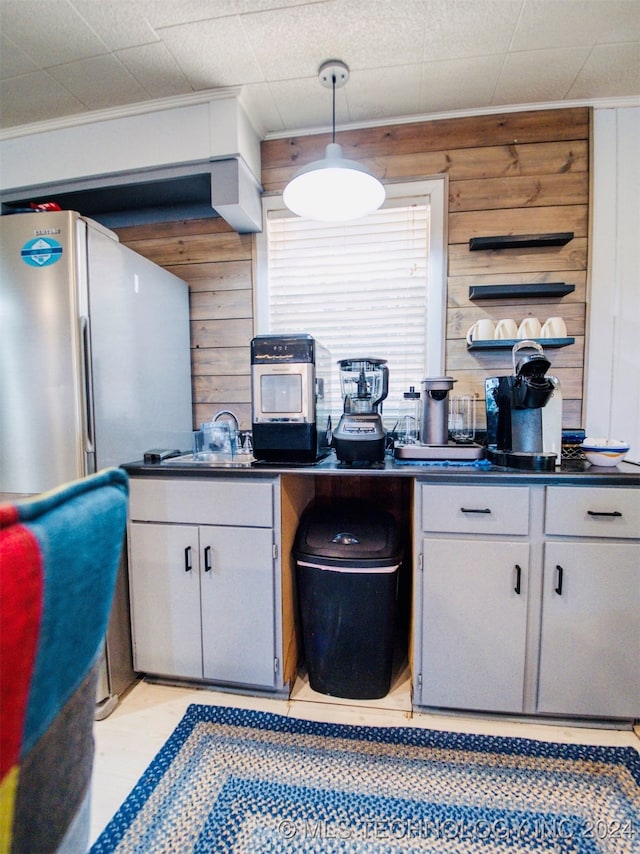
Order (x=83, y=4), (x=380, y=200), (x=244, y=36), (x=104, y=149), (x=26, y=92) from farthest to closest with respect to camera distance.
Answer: (x=104, y=149) → (x=26, y=92) → (x=380, y=200) → (x=244, y=36) → (x=83, y=4)

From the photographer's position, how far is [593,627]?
136cm

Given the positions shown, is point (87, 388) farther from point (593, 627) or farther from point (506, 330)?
point (593, 627)

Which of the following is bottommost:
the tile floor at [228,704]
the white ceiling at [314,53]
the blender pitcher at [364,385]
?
the tile floor at [228,704]

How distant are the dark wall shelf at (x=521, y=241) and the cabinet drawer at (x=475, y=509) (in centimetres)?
124

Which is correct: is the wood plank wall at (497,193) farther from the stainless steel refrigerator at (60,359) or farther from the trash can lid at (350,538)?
the stainless steel refrigerator at (60,359)

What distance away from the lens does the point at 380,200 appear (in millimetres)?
1595

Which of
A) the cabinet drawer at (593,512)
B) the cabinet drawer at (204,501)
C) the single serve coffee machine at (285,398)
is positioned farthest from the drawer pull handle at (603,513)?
the cabinet drawer at (204,501)

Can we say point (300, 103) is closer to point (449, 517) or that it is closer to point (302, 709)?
point (449, 517)

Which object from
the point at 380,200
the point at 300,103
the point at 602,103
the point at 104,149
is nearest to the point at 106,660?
the point at 380,200

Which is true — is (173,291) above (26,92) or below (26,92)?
below

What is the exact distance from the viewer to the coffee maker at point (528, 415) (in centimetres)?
145

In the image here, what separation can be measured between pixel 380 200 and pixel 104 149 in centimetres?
141

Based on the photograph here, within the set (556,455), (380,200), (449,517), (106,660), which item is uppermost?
(380,200)

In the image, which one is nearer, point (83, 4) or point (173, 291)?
point (83, 4)
